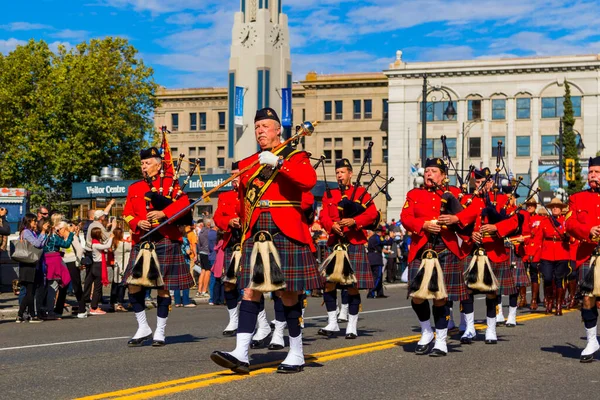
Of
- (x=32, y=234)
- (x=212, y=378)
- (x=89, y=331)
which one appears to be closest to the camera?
(x=212, y=378)

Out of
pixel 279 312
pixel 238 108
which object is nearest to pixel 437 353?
pixel 279 312

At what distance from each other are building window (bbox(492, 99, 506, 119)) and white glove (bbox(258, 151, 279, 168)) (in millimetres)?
71446

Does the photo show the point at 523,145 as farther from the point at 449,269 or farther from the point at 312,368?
the point at 312,368

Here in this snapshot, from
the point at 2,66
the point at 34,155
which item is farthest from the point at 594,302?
the point at 2,66

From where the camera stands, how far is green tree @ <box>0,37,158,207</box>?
174 feet

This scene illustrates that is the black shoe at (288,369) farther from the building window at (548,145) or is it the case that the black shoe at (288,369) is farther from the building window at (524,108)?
the building window at (524,108)

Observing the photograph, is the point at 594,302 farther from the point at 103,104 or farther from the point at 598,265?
the point at 103,104

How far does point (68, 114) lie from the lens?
5319cm

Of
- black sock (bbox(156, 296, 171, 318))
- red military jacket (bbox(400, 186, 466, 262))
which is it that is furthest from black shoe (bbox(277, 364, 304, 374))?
black sock (bbox(156, 296, 171, 318))

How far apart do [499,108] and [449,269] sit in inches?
2718

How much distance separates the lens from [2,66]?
185ft

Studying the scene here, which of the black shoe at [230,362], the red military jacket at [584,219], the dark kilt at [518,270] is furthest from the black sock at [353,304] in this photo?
the black shoe at [230,362]

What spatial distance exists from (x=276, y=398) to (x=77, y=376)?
2.07m

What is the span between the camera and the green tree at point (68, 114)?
53.0 metres
